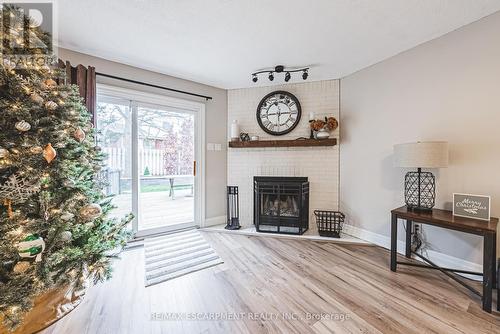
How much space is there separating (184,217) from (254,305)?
208 centimetres

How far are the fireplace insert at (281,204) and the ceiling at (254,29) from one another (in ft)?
5.60

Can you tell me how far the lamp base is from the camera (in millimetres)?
2111

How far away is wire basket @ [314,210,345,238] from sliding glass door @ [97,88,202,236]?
1979 mm

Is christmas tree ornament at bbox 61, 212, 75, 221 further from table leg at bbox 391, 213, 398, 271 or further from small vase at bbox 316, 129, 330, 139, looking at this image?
small vase at bbox 316, 129, 330, 139

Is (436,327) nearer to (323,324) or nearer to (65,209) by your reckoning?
(323,324)

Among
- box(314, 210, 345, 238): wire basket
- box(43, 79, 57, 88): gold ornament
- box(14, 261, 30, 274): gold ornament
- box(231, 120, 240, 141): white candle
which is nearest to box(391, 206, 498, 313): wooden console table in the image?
box(314, 210, 345, 238): wire basket

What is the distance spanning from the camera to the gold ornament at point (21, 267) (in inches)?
48.9

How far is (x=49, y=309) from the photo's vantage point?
1.48 metres

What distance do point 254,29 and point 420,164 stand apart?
6.79 feet

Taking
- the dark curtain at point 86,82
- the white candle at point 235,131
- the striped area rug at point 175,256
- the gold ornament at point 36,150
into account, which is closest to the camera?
the gold ornament at point 36,150

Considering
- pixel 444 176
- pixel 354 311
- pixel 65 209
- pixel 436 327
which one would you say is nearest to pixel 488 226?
pixel 444 176

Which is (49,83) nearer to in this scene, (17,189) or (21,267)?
(17,189)

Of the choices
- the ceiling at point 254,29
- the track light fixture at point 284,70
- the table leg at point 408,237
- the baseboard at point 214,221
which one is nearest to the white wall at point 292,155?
the baseboard at point 214,221

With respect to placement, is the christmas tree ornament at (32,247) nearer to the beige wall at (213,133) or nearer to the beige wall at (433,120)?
the beige wall at (213,133)
